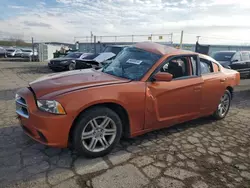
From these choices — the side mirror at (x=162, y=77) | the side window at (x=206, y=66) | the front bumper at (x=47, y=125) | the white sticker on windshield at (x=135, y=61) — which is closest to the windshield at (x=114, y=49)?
the side window at (x=206, y=66)

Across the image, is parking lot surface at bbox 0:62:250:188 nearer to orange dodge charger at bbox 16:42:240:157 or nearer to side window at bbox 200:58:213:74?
orange dodge charger at bbox 16:42:240:157

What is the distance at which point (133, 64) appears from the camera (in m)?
3.54

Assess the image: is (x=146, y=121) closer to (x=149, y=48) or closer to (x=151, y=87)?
(x=151, y=87)

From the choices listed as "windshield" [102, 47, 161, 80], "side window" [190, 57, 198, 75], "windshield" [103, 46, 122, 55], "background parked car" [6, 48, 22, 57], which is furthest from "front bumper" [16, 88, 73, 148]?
"background parked car" [6, 48, 22, 57]

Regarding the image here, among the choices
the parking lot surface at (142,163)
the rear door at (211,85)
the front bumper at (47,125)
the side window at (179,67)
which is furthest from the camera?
the rear door at (211,85)

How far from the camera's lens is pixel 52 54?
25.0 m

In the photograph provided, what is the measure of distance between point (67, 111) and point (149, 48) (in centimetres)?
200

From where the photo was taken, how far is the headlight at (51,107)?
2.59m

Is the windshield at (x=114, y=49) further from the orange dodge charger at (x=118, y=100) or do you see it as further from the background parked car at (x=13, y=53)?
the background parked car at (x=13, y=53)

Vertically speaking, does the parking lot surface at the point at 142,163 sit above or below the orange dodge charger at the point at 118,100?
below

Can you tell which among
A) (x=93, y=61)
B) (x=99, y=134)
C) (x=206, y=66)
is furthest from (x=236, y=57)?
(x=99, y=134)

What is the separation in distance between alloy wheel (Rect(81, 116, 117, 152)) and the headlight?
438mm

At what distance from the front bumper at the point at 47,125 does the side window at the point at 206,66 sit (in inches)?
114

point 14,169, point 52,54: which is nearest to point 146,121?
point 14,169
